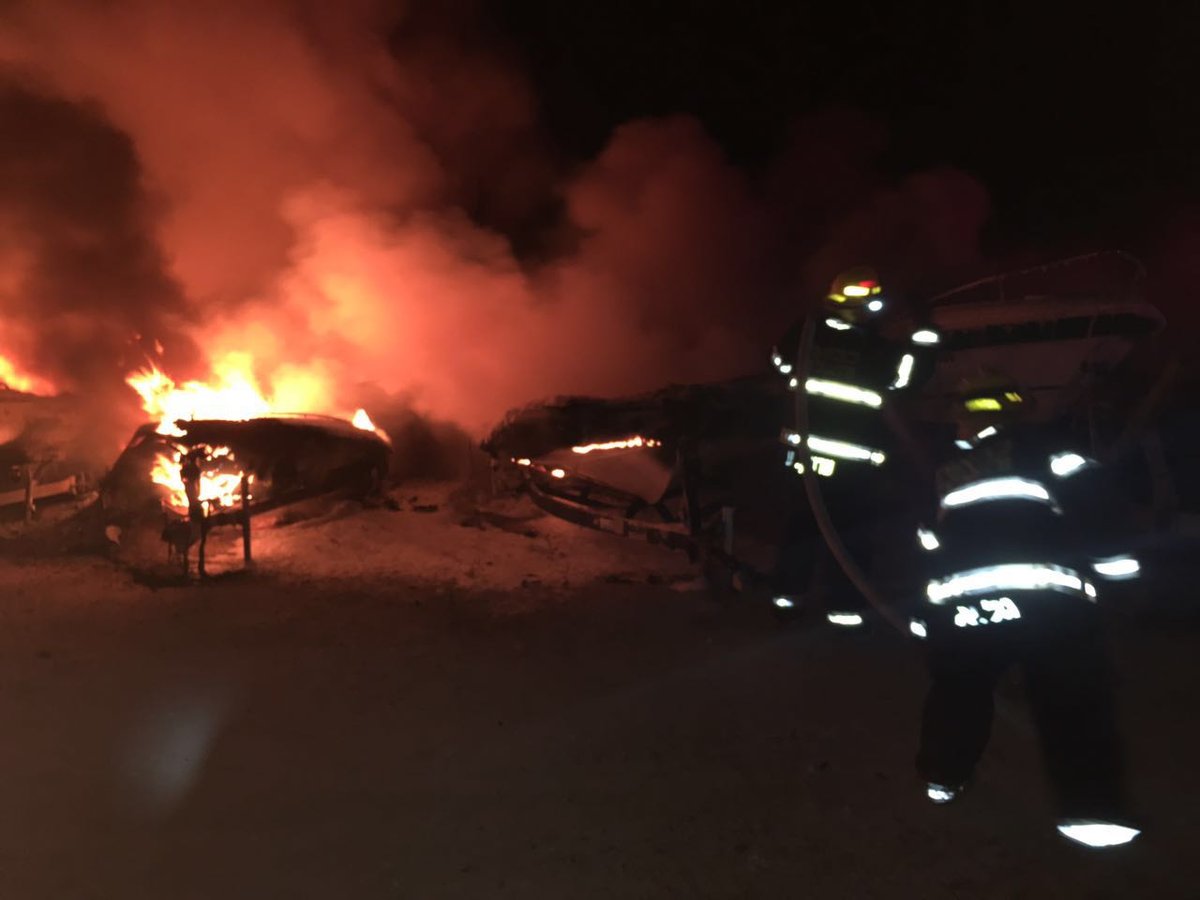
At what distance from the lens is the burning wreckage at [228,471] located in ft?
22.1

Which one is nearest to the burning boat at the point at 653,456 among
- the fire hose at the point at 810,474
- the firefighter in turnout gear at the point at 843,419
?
the firefighter in turnout gear at the point at 843,419

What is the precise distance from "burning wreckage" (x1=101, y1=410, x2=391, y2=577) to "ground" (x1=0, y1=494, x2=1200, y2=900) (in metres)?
0.89

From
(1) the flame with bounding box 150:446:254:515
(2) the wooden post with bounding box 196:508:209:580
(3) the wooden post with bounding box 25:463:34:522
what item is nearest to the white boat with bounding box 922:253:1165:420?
(2) the wooden post with bounding box 196:508:209:580

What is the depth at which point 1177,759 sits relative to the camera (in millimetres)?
3650

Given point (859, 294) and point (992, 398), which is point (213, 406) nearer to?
point (859, 294)

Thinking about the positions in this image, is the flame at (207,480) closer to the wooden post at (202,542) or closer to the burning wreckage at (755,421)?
the wooden post at (202,542)

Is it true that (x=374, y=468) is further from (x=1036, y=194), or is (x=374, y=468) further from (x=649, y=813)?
(x=1036, y=194)

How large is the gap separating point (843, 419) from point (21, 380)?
488 inches

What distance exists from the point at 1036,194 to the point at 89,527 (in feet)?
43.5

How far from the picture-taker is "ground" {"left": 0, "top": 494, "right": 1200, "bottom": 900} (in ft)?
9.78

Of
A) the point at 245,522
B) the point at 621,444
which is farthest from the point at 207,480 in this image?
the point at 621,444

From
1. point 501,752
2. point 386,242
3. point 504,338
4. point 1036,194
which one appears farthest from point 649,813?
point 1036,194

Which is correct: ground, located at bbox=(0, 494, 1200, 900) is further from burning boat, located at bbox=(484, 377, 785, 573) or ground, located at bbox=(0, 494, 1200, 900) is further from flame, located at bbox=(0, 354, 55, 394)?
flame, located at bbox=(0, 354, 55, 394)

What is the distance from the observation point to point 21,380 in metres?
12.6
